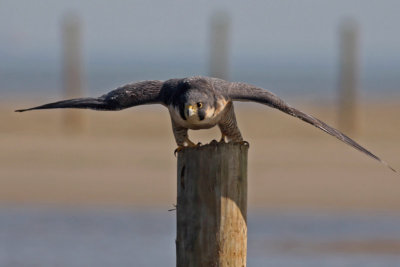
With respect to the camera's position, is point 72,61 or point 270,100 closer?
point 270,100

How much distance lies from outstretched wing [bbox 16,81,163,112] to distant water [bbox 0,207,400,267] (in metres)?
3.54

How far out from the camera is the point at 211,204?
675cm

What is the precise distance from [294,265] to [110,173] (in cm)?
728

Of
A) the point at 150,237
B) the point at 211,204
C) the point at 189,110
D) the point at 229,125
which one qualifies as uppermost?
the point at 229,125

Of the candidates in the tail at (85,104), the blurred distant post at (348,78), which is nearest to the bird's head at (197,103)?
the tail at (85,104)

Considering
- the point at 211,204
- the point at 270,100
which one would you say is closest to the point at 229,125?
the point at 270,100

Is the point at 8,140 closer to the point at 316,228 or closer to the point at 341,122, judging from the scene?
the point at 341,122

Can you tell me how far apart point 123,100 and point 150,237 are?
5118mm

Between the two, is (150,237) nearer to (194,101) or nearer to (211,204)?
(194,101)

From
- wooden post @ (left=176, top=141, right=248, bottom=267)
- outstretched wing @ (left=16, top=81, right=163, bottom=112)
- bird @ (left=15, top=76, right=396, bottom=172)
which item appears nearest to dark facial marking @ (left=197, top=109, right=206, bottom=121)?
bird @ (left=15, top=76, right=396, bottom=172)

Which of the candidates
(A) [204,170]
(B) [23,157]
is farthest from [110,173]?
(A) [204,170]

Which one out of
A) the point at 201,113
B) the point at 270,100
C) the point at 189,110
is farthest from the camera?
the point at 270,100

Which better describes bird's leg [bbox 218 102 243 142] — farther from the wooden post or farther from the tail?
the wooden post

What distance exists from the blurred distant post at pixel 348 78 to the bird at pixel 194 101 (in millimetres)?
15853
